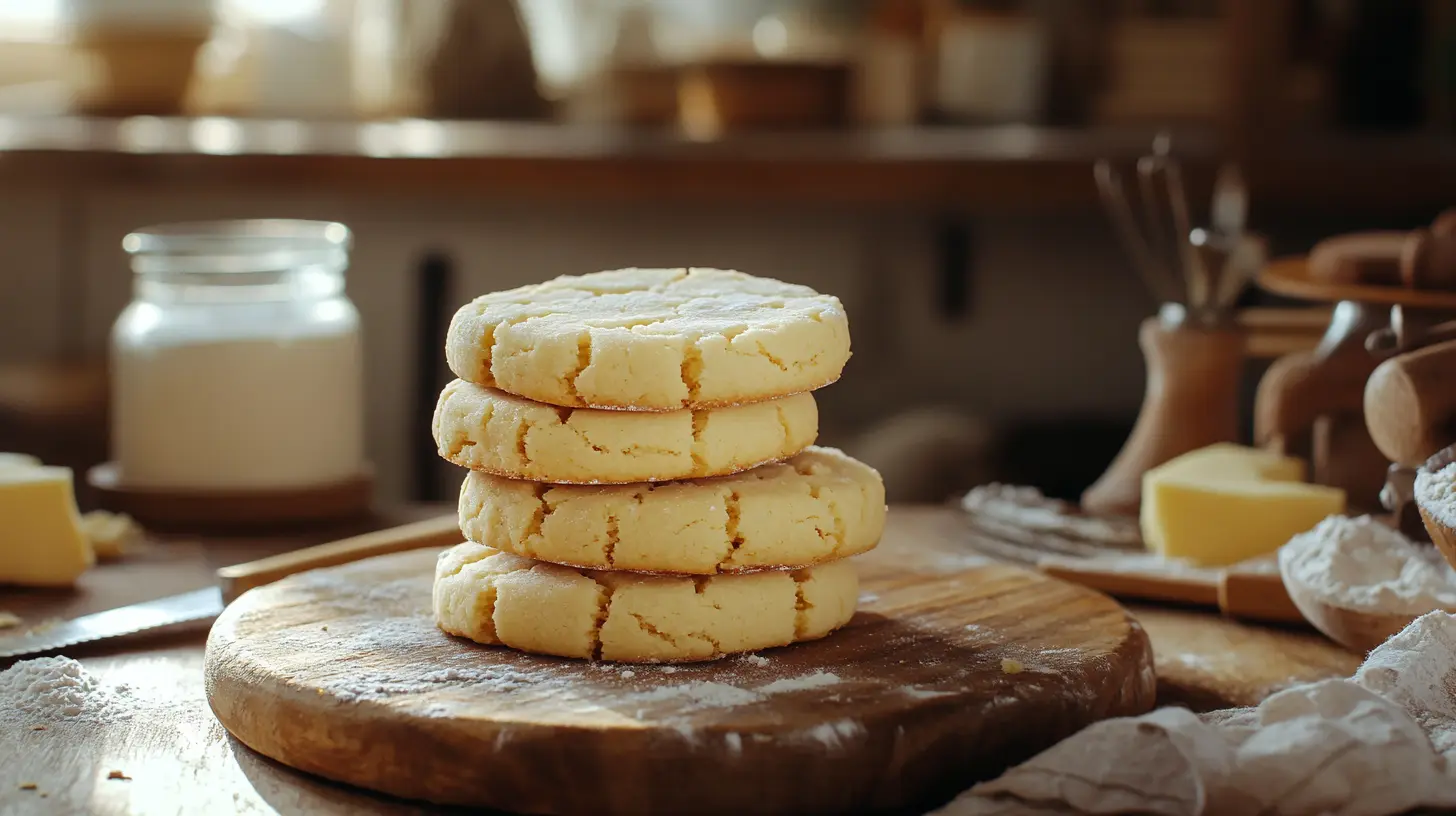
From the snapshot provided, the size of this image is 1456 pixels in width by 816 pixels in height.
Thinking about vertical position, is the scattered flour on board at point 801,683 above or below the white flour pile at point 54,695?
above

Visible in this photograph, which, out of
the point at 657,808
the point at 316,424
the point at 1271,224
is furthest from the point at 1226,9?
the point at 657,808

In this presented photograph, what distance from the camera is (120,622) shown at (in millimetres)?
1165

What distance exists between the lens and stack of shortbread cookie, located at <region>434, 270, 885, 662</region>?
38.5 inches

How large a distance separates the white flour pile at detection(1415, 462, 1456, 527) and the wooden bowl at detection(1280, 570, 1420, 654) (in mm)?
104

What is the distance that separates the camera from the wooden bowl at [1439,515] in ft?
3.14

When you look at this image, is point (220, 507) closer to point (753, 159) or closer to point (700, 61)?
point (753, 159)

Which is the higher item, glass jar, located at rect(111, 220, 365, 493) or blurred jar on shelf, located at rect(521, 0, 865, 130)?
blurred jar on shelf, located at rect(521, 0, 865, 130)

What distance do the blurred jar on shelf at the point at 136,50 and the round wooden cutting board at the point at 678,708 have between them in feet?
5.93

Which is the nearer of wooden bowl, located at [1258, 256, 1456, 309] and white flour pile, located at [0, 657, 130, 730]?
white flour pile, located at [0, 657, 130, 730]

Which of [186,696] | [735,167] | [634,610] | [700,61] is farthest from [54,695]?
[700,61]

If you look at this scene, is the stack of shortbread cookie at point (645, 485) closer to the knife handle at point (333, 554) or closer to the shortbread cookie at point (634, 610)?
the shortbread cookie at point (634, 610)

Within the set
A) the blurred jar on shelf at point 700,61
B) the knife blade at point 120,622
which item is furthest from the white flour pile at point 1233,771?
the blurred jar on shelf at point 700,61

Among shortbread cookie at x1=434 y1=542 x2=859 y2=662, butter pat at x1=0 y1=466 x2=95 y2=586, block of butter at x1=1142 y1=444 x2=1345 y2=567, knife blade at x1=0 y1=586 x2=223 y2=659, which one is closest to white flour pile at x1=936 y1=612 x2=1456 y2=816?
shortbread cookie at x1=434 y1=542 x2=859 y2=662

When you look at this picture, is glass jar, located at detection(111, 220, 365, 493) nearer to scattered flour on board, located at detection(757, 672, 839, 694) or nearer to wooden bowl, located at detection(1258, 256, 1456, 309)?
scattered flour on board, located at detection(757, 672, 839, 694)
